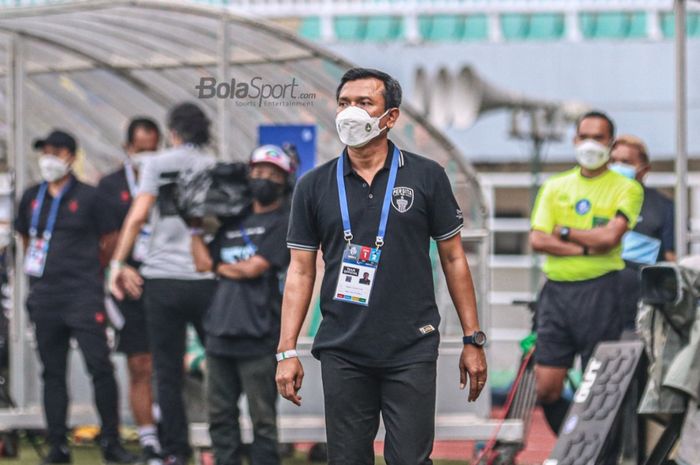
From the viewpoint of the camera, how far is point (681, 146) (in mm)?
9508

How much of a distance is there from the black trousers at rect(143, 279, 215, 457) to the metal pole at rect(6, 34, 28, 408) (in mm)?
1851

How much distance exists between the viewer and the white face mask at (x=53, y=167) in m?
10.8

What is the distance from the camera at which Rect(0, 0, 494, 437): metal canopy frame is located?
10.7 meters

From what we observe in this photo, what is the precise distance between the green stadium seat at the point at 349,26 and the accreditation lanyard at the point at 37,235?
1280 centimetres

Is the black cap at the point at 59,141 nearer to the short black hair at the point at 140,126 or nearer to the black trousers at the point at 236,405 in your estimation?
the short black hair at the point at 140,126

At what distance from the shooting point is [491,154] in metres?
21.8

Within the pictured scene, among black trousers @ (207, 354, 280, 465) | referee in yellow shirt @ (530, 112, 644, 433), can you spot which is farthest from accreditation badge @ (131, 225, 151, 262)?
referee in yellow shirt @ (530, 112, 644, 433)

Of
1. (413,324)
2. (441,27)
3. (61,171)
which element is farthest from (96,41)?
(441,27)

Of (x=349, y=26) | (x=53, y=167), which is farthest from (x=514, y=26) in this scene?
(x=53, y=167)

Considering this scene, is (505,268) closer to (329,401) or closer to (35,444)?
(35,444)

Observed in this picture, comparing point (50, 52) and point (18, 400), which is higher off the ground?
point (50, 52)

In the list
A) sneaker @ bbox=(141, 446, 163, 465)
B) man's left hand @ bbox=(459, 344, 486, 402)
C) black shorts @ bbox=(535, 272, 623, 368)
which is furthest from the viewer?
sneaker @ bbox=(141, 446, 163, 465)

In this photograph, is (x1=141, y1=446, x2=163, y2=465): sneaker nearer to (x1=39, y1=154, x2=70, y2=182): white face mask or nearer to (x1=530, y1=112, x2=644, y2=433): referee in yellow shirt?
(x1=39, y1=154, x2=70, y2=182): white face mask

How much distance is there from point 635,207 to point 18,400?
15.1ft
